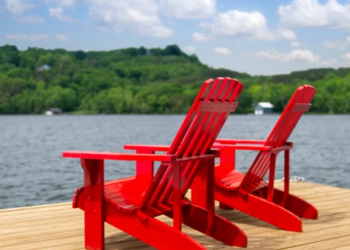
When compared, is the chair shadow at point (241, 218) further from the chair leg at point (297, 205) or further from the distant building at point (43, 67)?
the distant building at point (43, 67)

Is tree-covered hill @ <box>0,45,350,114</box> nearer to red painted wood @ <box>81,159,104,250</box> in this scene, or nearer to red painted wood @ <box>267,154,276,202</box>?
red painted wood @ <box>267,154,276,202</box>

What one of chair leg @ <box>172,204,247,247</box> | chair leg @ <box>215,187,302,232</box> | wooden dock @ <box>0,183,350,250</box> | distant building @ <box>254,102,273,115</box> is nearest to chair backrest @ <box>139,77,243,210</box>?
chair leg @ <box>172,204,247,247</box>

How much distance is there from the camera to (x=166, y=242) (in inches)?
142

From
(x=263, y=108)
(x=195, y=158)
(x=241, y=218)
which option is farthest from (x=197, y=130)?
(x=263, y=108)

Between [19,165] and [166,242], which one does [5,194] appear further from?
[166,242]

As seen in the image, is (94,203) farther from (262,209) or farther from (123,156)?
(262,209)

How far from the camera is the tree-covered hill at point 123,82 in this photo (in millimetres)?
100250

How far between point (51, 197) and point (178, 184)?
1138cm

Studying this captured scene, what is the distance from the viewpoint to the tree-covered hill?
10025cm

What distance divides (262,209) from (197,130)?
1376 mm

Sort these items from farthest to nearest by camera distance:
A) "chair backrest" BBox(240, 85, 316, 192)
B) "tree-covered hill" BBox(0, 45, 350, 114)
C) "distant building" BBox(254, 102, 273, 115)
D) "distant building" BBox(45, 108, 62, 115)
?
"distant building" BBox(254, 102, 273, 115), "distant building" BBox(45, 108, 62, 115), "tree-covered hill" BBox(0, 45, 350, 114), "chair backrest" BBox(240, 85, 316, 192)

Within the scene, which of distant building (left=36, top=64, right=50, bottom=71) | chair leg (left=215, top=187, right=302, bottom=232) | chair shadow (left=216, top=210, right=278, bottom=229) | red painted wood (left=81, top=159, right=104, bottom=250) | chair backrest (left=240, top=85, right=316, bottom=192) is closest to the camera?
red painted wood (left=81, top=159, right=104, bottom=250)

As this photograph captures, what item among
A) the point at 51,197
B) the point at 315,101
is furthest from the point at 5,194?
the point at 315,101

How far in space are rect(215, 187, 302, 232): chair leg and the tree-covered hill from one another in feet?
309
